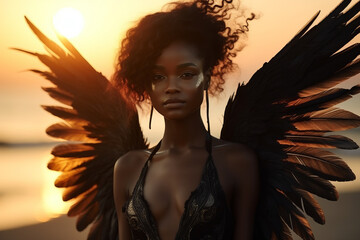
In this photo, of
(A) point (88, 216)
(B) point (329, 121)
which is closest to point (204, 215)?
(B) point (329, 121)

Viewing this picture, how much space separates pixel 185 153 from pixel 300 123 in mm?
712

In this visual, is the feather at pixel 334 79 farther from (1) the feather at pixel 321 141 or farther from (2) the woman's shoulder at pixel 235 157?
(2) the woman's shoulder at pixel 235 157

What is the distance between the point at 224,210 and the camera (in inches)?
141

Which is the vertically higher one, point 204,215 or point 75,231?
point 204,215

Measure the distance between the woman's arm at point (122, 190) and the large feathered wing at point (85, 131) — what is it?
1.60ft

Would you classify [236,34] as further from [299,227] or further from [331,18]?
[299,227]

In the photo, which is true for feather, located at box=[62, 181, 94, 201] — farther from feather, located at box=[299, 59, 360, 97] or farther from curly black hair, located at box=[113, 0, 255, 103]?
feather, located at box=[299, 59, 360, 97]

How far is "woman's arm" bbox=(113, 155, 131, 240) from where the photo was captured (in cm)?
396

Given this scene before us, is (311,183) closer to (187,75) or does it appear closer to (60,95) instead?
(187,75)

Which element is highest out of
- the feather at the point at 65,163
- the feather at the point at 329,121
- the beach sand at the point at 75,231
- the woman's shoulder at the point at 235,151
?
the feather at the point at 329,121

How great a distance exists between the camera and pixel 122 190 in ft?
13.0

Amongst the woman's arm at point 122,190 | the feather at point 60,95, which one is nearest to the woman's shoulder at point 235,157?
the woman's arm at point 122,190

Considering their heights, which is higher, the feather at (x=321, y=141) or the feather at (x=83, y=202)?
the feather at (x=321, y=141)

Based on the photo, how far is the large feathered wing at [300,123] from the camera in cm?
371
